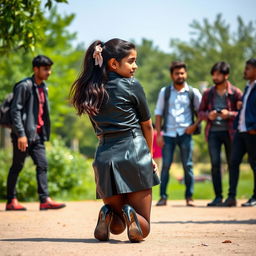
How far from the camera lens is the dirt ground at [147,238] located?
4.74 meters

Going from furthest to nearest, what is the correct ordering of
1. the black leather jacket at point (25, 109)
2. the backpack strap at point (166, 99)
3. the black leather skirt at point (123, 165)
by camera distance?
the backpack strap at point (166, 99) < the black leather jacket at point (25, 109) < the black leather skirt at point (123, 165)

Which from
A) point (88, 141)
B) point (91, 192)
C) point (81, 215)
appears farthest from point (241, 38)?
point (81, 215)

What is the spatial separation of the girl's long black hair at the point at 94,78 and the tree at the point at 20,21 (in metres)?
2.76

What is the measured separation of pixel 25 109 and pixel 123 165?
4167mm

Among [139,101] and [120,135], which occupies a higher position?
[139,101]

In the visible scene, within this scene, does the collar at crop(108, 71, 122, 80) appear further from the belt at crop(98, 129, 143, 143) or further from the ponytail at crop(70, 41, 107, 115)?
the belt at crop(98, 129, 143, 143)

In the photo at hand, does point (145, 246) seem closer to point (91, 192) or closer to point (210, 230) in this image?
point (210, 230)

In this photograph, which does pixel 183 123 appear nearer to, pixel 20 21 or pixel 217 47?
pixel 20 21

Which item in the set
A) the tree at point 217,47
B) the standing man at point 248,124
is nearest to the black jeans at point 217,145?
the standing man at point 248,124

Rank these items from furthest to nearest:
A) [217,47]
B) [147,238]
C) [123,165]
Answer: [217,47]
[147,238]
[123,165]

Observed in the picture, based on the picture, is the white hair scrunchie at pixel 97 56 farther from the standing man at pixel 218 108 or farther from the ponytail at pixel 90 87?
the standing man at pixel 218 108

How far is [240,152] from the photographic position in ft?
32.1

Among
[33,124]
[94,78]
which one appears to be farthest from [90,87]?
[33,124]

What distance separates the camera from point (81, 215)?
27.8 ft
